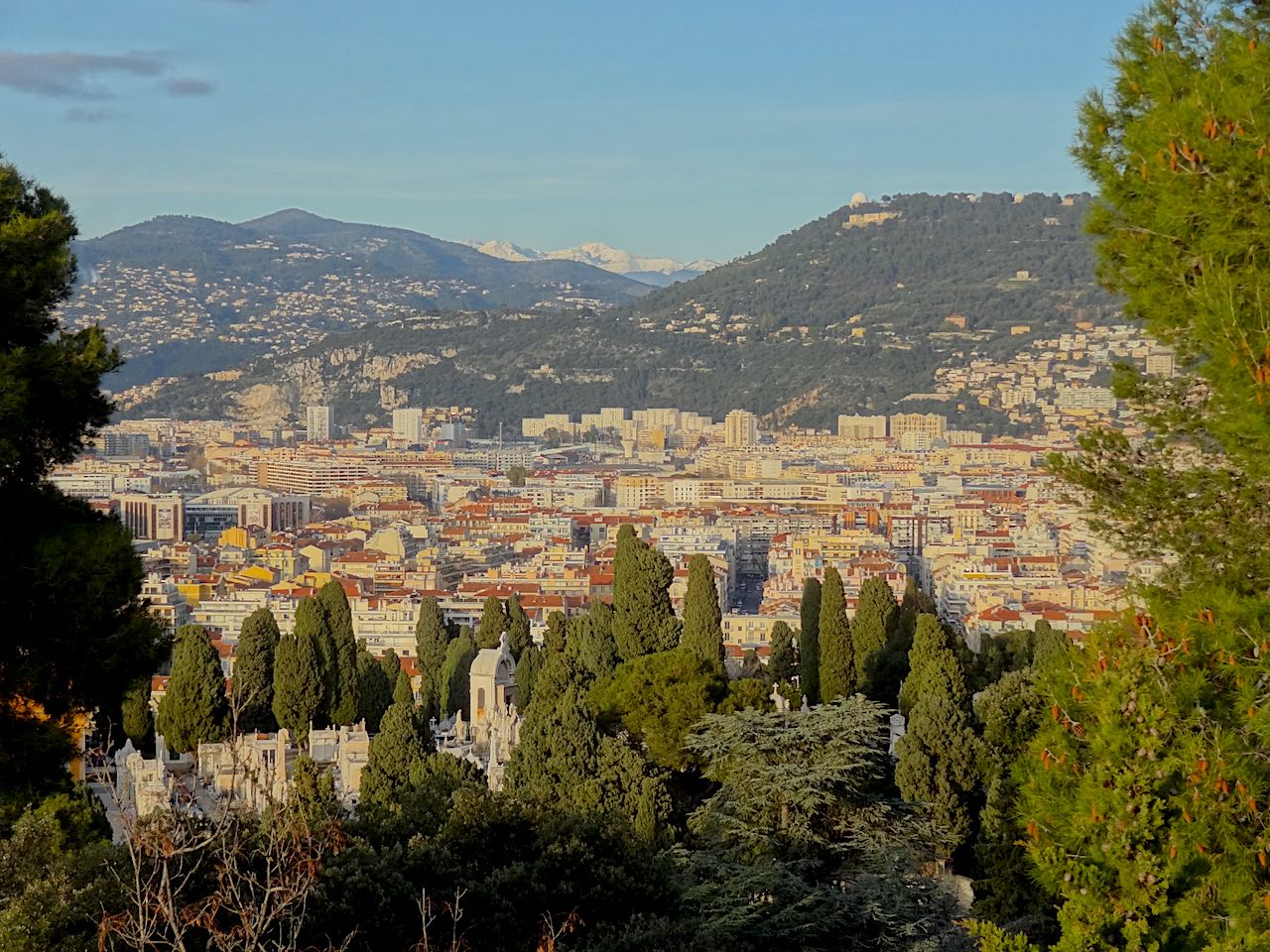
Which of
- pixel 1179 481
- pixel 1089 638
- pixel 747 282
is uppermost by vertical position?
pixel 747 282

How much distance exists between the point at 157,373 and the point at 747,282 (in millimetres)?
41315

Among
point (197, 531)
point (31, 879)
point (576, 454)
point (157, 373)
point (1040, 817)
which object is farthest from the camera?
point (157, 373)

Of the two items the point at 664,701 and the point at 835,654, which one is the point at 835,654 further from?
the point at 664,701

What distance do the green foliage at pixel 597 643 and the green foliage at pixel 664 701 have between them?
2673 mm

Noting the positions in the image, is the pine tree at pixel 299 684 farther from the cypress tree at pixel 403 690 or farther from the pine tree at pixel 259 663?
the cypress tree at pixel 403 690

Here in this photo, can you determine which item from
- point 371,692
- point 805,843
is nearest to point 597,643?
point 371,692

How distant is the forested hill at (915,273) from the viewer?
98.3 metres

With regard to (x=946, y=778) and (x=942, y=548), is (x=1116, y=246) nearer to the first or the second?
(x=946, y=778)

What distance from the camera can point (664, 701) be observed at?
1084 centimetres

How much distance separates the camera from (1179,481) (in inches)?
176

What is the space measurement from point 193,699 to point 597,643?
3.37m

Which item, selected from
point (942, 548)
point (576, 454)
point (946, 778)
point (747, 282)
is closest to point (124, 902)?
point (946, 778)

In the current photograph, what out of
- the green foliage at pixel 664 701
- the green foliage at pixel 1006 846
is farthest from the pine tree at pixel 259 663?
the green foliage at pixel 1006 846

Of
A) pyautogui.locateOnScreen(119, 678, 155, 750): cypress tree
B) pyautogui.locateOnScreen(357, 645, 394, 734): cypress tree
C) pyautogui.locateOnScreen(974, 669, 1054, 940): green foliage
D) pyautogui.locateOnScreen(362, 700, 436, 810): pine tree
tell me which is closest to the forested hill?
pyautogui.locateOnScreen(357, 645, 394, 734): cypress tree
